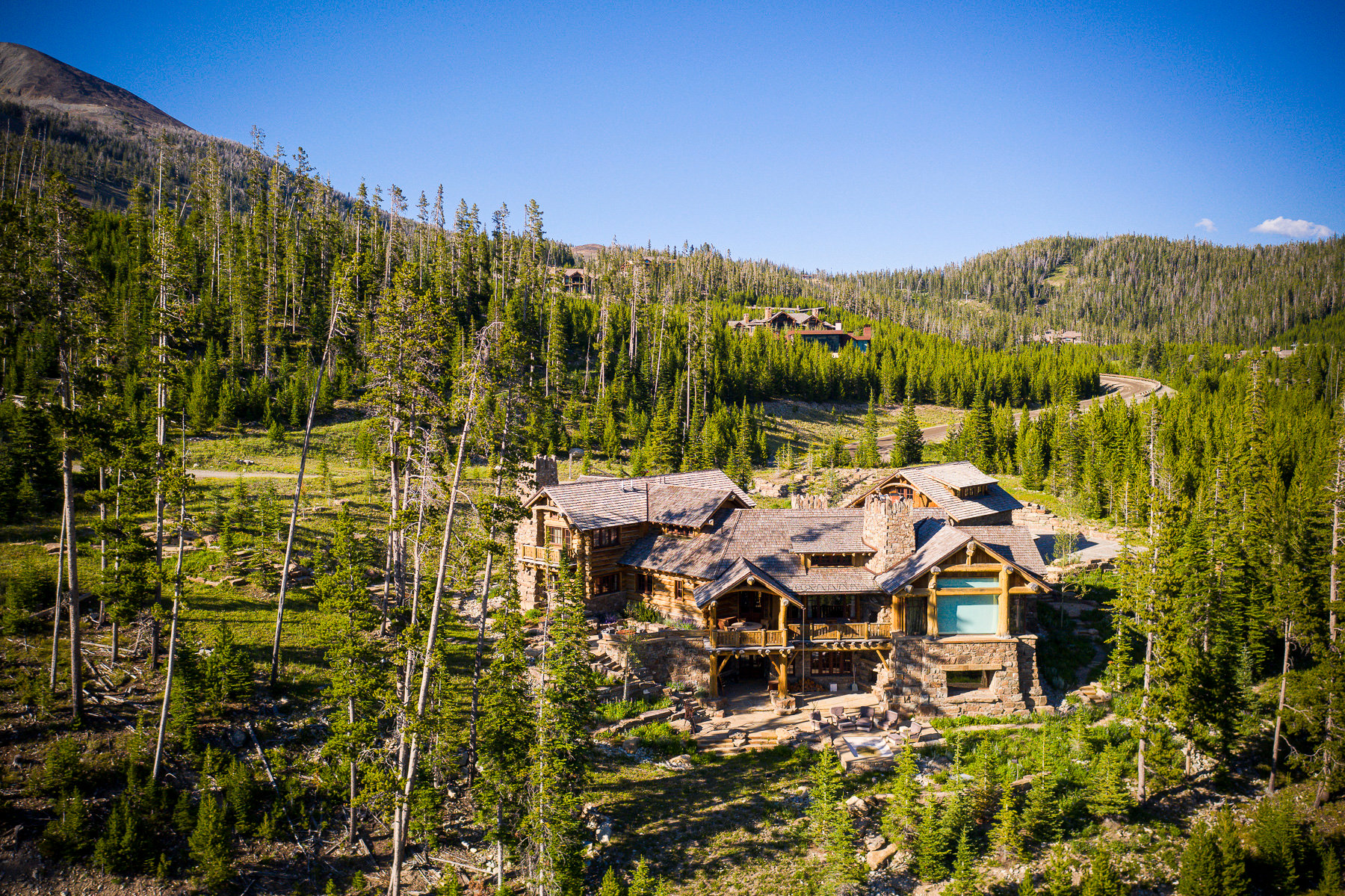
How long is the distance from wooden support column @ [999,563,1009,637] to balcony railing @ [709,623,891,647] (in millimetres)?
4604

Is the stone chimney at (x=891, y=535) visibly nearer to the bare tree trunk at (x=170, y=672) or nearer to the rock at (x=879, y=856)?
the rock at (x=879, y=856)

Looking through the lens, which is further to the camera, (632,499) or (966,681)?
(632,499)

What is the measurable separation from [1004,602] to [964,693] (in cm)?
424

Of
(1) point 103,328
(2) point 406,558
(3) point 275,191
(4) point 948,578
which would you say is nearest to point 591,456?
(2) point 406,558

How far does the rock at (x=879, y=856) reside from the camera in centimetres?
2012

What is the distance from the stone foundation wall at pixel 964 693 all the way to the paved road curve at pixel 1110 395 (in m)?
47.1

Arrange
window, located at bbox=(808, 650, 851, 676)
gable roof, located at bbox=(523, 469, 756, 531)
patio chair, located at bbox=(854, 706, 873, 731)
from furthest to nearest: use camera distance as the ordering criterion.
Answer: gable roof, located at bbox=(523, 469, 756, 531) < window, located at bbox=(808, 650, 851, 676) < patio chair, located at bbox=(854, 706, 873, 731)

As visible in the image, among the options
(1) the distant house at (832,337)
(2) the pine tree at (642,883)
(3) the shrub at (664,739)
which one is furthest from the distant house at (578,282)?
(2) the pine tree at (642,883)

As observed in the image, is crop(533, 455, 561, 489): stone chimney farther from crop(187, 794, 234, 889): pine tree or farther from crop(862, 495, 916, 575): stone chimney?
crop(187, 794, 234, 889): pine tree

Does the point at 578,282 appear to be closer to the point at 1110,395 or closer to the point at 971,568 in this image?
the point at 1110,395

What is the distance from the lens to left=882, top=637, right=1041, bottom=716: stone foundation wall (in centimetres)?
2931

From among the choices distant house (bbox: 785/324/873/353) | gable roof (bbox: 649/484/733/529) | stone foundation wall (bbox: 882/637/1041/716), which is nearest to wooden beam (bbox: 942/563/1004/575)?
stone foundation wall (bbox: 882/637/1041/716)

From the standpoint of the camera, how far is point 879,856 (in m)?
20.3

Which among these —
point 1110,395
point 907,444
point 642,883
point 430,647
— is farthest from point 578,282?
point 642,883
